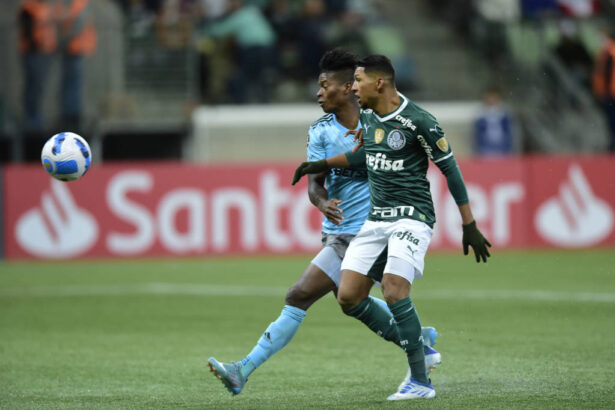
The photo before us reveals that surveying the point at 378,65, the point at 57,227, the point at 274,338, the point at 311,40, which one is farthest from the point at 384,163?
the point at 311,40

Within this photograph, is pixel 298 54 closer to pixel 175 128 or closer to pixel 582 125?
pixel 175 128

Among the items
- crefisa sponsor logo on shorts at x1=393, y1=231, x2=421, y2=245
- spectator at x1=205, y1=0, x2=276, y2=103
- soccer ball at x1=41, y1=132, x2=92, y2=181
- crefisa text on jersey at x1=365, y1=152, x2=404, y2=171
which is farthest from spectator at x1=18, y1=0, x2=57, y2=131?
crefisa sponsor logo on shorts at x1=393, y1=231, x2=421, y2=245

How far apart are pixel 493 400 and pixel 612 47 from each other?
1392 cm

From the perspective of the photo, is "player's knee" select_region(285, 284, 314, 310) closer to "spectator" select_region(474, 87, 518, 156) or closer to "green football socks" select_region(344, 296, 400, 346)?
"green football socks" select_region(344, 296, 400, 346)

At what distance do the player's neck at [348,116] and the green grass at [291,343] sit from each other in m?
1.80

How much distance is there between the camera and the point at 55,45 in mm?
18875

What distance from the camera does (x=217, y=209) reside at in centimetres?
1858

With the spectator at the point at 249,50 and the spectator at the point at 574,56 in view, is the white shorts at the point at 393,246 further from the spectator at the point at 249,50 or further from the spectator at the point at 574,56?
the spectator at the point at 574,56

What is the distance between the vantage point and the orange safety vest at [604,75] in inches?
782

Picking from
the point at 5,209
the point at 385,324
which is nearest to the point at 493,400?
the point at 385,324

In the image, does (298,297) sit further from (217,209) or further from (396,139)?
(217,209)

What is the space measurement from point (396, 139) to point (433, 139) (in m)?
0.24

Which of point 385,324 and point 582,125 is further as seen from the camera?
point 582,125

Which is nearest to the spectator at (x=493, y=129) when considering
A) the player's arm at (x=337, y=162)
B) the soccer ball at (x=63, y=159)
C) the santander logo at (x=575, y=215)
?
the santander logo at (x=575, y=215)
